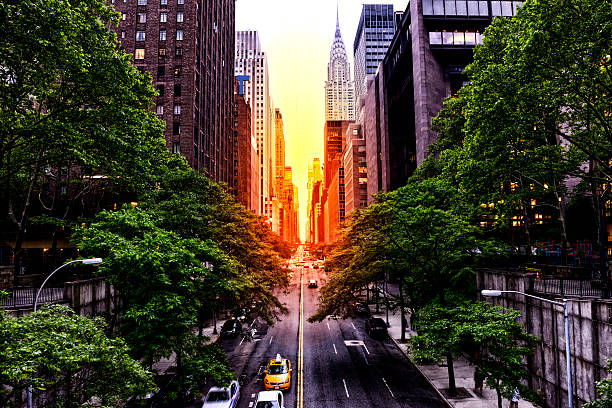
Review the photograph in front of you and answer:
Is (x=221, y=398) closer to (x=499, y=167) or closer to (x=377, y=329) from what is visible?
(x=377, y=329)

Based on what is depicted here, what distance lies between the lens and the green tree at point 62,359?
9133mm

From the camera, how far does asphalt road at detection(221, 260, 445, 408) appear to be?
72.3ft

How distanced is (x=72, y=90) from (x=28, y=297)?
10.6 meters

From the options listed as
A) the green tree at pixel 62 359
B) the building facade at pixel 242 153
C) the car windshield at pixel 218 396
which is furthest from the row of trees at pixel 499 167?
the building facade at pixel 242 153

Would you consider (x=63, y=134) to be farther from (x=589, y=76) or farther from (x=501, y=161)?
(x=589, y=76)

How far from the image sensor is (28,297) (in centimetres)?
1841

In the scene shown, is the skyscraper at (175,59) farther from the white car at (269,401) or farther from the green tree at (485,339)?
the green tree at (485,339)

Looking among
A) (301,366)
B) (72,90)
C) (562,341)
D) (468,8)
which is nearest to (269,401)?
(301,366)

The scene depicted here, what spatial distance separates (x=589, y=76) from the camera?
17.5 meters

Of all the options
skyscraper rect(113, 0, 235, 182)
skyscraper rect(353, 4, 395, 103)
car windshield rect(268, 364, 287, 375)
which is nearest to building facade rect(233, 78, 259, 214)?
skyscraper rect(113, 0, 235, 182)

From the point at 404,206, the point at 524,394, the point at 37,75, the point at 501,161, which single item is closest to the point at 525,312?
the point at 524,394

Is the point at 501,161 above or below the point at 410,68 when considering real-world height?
below

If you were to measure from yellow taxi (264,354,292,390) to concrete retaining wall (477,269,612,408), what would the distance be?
1420 cm

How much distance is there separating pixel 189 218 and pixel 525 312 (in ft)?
75.3
